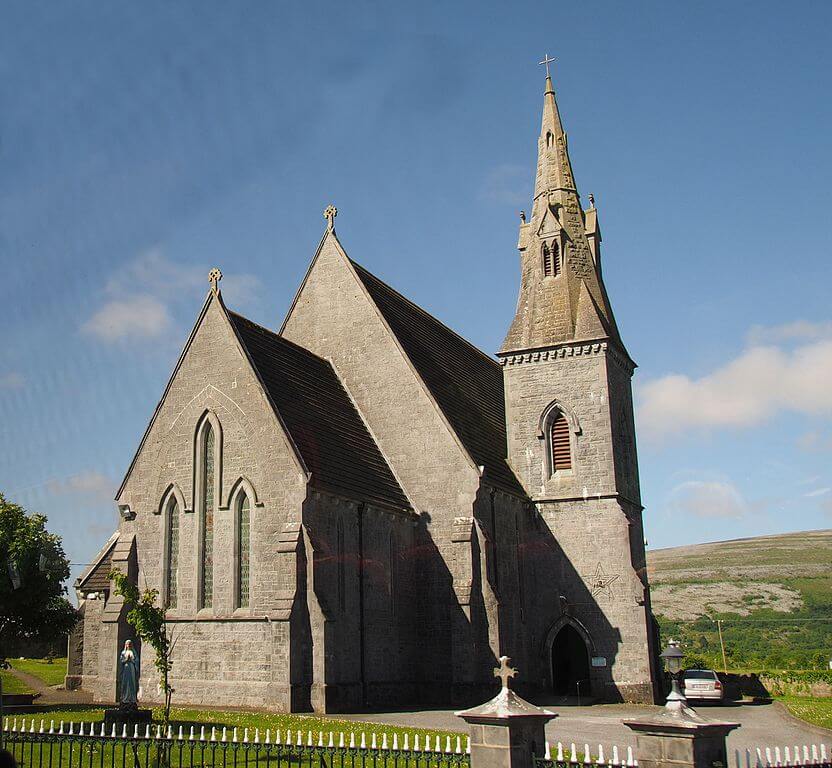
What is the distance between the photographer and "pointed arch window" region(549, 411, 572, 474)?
36031 millimetres

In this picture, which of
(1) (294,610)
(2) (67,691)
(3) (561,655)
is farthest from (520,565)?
(2) (67,691)

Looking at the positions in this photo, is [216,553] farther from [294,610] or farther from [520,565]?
[520,565]

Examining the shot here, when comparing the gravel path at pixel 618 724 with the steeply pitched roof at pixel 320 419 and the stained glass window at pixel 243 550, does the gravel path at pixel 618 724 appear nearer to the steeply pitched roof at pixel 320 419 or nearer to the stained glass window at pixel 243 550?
the stained glass window at pixel 243 550

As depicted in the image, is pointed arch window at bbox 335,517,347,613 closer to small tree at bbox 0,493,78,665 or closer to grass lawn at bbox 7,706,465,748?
grass lawn at bbox 7,706,465,748

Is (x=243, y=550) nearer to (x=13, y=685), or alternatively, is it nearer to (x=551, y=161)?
(x=13, y=685)

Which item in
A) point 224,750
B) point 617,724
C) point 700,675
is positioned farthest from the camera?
point 700,675

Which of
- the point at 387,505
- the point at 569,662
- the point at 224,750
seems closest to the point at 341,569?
the point at 387,505

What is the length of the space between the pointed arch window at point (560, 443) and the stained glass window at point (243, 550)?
13316mm

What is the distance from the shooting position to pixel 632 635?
33.0 m

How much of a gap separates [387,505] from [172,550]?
22.9 feet

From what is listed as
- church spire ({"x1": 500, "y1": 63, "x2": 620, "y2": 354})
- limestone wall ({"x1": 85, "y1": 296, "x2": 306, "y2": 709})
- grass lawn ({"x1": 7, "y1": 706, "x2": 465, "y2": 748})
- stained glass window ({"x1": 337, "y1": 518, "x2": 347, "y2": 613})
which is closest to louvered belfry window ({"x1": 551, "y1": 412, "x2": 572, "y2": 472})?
church spire ({"x1": 500, "y1": 63, "x2": 620, "y2": 354})

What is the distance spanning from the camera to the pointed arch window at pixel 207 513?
1097 inches

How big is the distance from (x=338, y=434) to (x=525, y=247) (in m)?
14.5

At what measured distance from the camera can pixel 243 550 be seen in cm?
2758
